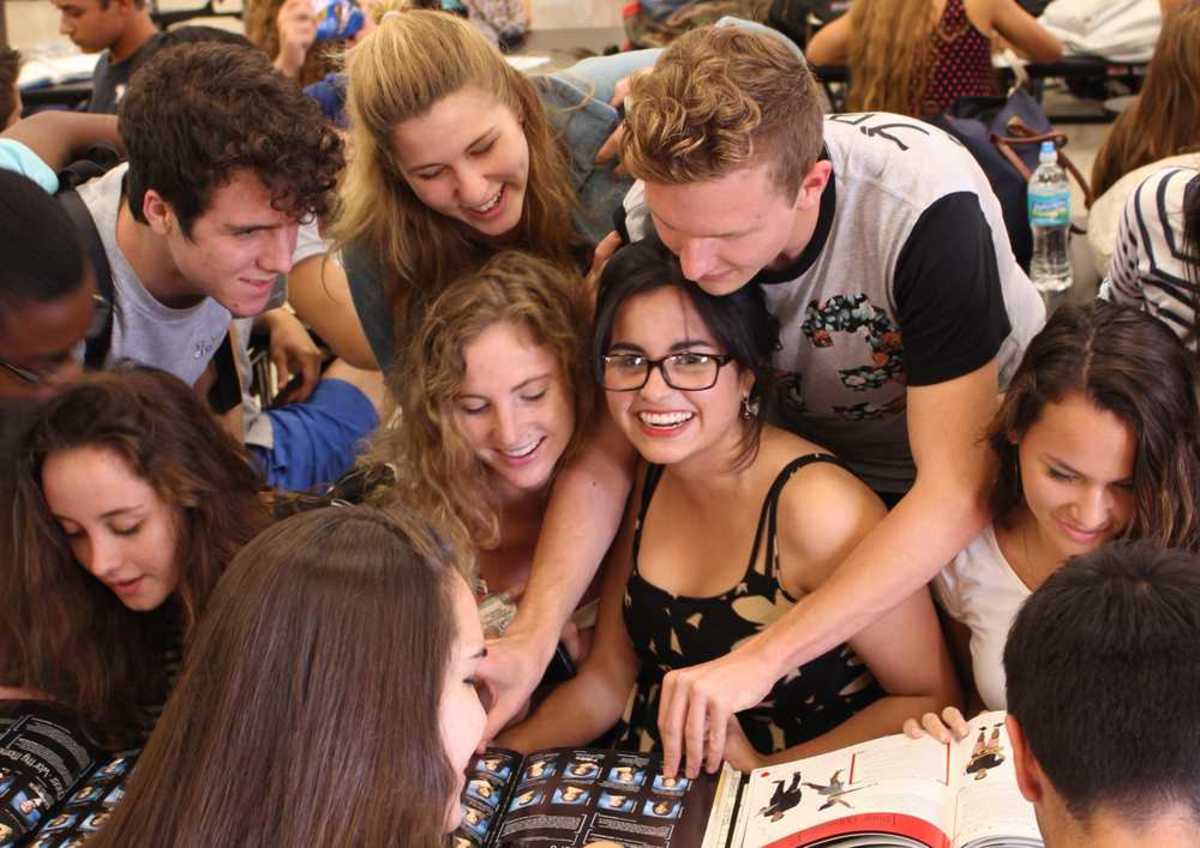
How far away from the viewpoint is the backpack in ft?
6.61

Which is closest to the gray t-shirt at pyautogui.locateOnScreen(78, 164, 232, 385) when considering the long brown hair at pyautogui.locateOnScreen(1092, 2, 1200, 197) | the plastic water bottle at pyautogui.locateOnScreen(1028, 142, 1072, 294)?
the plastic water bottle at pyautogui.locateOnScreen(1028, 142, 1072, 294)

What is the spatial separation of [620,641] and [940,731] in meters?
0.57

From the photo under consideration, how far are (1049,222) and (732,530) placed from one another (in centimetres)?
169

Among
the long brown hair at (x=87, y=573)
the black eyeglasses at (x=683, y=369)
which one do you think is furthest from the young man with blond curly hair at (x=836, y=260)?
→ the long brown hair at (x=87, y=573)

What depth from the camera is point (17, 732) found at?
165cm

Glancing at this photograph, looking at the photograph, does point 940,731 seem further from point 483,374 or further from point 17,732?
point 17,732

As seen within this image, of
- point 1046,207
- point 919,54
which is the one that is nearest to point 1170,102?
point 1046,207

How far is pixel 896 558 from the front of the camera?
164cm

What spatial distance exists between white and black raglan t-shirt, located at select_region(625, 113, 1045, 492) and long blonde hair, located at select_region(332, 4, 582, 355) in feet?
0.80

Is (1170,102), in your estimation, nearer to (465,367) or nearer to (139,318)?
(465,367)

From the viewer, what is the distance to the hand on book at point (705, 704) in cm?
153

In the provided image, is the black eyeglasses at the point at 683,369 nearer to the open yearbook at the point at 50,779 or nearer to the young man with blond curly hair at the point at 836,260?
the young man with blond curly hair at the point at 836,260

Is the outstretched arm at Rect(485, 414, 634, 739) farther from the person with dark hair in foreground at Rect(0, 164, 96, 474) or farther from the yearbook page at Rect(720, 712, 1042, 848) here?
the person with dark hair in foreground at Rect(0, 164, 96, 474)

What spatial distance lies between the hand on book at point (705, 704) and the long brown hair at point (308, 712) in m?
0.44
